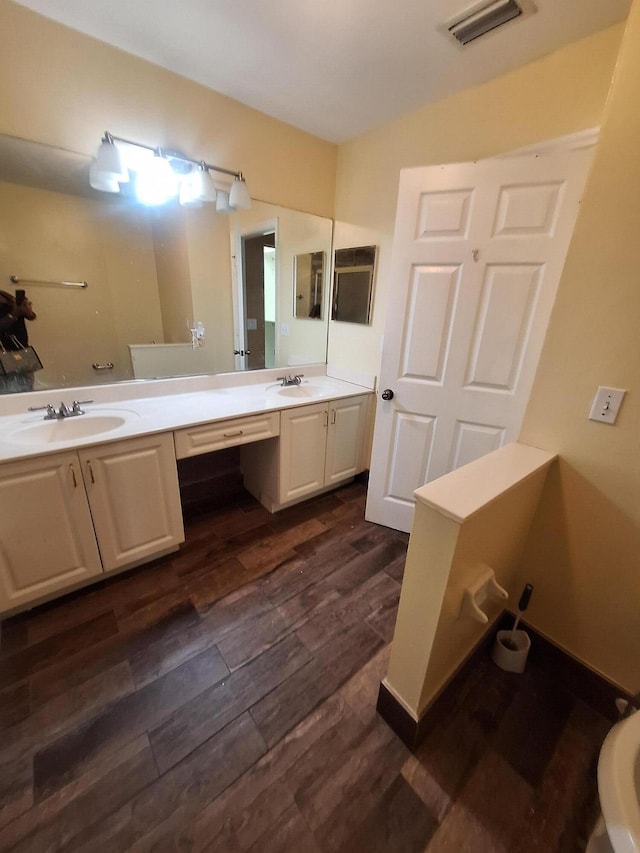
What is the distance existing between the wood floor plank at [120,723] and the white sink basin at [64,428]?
1.07 m

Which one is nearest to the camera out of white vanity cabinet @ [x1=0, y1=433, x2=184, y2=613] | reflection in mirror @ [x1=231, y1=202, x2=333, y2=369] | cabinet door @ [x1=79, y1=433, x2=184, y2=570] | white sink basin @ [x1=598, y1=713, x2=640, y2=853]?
→ white sink basin @ [x1=598, y1=713, x2=640, y2=853]

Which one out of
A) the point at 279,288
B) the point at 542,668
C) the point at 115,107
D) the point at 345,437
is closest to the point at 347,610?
the point at 542,668

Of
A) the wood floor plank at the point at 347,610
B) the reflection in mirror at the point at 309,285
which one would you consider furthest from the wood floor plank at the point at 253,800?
the reflection in mirror at the point at 309,285

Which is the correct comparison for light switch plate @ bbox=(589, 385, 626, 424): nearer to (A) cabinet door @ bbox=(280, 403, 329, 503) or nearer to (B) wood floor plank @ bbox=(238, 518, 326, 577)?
(A) cabinet door @ bbox=(280, 403, 329, 503)

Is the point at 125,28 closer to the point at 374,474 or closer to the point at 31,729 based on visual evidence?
the point at 374,474

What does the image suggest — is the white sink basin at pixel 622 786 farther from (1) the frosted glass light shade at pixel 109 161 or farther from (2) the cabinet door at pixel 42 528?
(1) the frosted glass light shade at pixel 109 161

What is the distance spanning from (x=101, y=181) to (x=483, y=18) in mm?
1756

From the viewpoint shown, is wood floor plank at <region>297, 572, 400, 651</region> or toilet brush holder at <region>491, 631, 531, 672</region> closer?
toilet brush holder at <region>491, 631, 531, 672</region>

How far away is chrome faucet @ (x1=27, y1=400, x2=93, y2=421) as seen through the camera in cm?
162

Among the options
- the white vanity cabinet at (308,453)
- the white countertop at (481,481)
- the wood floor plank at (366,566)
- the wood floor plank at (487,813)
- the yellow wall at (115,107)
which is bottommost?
the wood floor plank at (487,813)

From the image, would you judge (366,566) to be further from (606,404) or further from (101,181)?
(101,181)

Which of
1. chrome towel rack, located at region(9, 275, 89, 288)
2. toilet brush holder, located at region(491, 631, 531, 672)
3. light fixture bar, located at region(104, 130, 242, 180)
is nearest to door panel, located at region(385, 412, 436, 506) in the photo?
toilet brush holder, located at region(491, 631, 531, 672)

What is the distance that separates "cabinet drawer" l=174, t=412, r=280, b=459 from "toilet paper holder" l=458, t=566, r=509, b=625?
51.2 inches

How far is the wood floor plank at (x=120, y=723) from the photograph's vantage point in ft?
3.41
